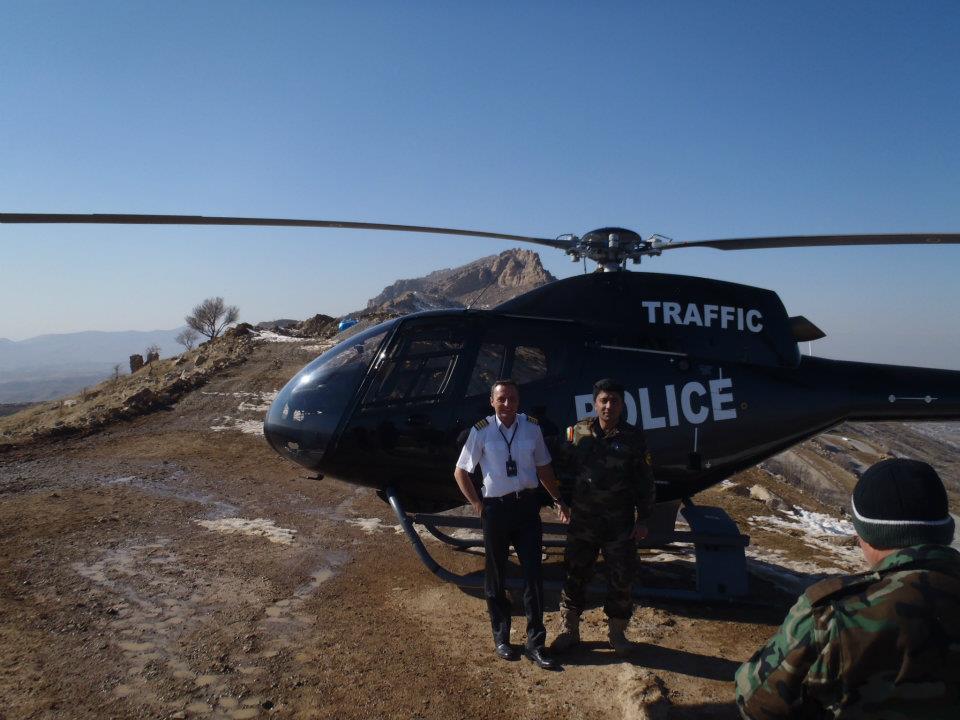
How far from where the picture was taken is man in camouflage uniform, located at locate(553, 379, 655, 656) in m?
4.28

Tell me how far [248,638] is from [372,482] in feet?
5.76

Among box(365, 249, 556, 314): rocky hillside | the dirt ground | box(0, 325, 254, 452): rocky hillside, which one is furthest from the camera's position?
box(365, 249, 556, 314): rocky hillside

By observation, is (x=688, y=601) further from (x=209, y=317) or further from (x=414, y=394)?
(x=209, y=317)

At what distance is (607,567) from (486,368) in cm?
206

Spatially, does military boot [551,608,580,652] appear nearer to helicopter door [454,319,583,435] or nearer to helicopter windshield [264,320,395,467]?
helicopter door [454,319,583,435]

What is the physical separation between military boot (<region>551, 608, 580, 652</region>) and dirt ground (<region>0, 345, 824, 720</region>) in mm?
97

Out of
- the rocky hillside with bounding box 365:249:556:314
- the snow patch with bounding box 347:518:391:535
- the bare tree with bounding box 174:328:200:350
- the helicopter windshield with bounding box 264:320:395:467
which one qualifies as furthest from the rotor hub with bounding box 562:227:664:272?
the rocky hillside with bounding box 365:249:556:314

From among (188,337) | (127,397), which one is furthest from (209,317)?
(127,397)

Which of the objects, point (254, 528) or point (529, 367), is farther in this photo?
point (254, 528)

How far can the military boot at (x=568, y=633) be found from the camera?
434cm

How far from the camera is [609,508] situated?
428 cm

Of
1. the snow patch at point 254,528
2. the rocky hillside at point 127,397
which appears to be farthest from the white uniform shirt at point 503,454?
the rocky hillside at point 127,397

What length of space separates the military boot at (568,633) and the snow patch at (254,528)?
355 centimetres

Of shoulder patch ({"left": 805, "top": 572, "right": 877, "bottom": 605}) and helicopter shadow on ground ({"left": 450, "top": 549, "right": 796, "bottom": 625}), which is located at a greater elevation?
shoulder patch ({"left": 805, "top": 572, "right": 877, "bottom": 605})
